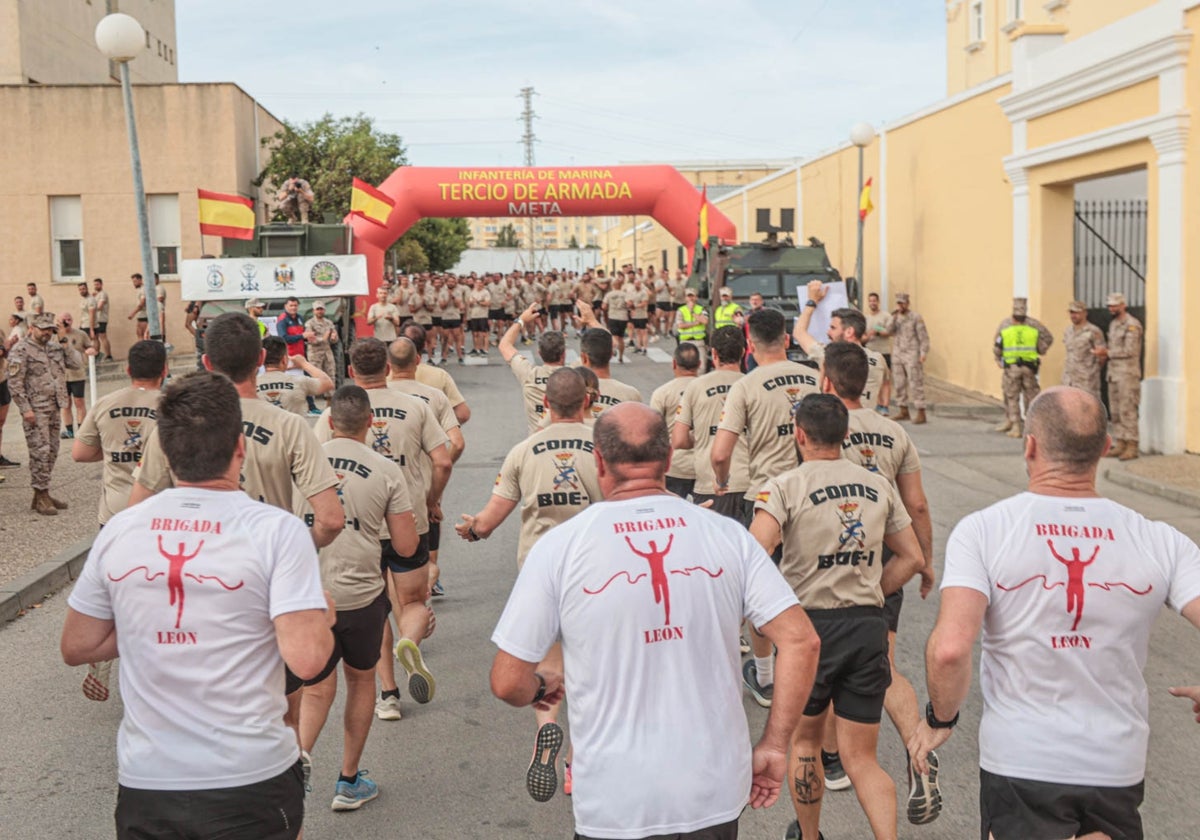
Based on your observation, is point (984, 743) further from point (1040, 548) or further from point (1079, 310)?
point (1079, 310)

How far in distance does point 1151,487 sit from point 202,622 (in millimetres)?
11521

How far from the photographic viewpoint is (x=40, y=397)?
11984 mm

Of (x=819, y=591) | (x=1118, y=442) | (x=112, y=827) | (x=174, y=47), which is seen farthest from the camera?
(x=174, y=47)

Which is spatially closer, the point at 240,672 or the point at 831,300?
the point at 240,672

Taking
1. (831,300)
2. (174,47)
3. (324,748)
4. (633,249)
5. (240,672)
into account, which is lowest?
(324,748)

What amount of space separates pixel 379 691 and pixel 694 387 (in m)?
2.57

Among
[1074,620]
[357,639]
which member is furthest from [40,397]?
[1074,620]

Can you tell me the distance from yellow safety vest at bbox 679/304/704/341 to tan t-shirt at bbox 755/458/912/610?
619 inches

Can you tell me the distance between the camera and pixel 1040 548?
314cm

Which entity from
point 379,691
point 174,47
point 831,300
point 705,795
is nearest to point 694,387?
point 379,691

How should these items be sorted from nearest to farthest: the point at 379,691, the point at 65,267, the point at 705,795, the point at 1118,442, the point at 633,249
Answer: the point at 705,795
the point at 379,691
the point at 1118,442
the point at 65,267
the point at 633,249

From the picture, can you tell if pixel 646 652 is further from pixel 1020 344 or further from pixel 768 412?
pixel 1020 344

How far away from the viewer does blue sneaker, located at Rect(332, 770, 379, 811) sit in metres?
5.10

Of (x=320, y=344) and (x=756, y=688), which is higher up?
(x=320, y=344)
